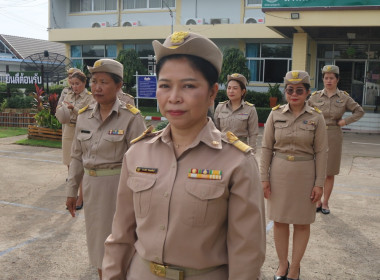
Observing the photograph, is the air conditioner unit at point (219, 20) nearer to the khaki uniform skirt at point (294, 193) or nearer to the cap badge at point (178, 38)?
the khaki uniform skirt at point (294, 193)

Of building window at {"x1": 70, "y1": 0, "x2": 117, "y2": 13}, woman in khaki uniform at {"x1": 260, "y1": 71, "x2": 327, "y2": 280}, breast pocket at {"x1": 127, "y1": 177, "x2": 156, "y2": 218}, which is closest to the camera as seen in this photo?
breast pocket at {"x1": 127, "y1": 177, "x2": 156, "y2": 218}

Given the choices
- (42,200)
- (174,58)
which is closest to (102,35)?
(42,200)

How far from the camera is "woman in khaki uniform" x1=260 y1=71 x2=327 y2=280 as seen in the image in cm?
410

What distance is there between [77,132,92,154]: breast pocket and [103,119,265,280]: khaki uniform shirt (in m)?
1.76

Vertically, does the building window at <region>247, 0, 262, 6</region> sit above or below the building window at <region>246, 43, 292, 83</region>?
above

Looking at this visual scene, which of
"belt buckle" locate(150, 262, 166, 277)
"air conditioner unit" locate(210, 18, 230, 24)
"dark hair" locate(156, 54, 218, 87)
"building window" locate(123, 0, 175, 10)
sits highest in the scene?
"building window" locate(123, 0, 175, 10)

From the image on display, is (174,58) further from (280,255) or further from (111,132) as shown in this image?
(280,255)

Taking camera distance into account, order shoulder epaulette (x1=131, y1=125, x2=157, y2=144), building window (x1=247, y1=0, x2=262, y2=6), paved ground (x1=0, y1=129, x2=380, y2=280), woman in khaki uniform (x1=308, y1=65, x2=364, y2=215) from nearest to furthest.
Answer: shoulder epaulette (x1=131, y1=125, x2=157, y2=144) < paved ground (x1=0, y1=129, x2=380, y2=280) < woman in khaki uniform (x1=308, y1=65, x2=364, y2=215) < building window (x1=247, y1=0, x2=262, y2=6)

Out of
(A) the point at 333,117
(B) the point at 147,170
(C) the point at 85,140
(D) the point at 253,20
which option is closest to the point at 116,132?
(C) the point at 85,140

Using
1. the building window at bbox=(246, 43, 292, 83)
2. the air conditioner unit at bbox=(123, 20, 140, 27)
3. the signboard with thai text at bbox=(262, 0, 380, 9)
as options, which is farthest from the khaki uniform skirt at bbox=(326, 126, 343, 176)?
the air conditioner unit at bbox=(123, 20, 140, 27)

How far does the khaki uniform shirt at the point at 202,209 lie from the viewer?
183 centimetres

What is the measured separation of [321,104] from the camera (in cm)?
650

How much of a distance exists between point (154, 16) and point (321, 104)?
904 inches

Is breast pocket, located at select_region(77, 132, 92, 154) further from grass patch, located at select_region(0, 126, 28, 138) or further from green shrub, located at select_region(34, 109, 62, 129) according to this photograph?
grass patch, located at select_region(0, 126, 28, 138)
